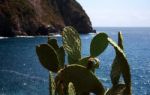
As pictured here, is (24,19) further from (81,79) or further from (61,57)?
(81,79)

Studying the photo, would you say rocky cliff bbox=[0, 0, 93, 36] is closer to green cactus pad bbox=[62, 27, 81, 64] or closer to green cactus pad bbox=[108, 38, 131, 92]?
green cactus pad bbox=[62, 27, 81, 64]

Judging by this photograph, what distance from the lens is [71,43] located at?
618cm

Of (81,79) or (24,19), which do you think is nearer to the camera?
(81,79)

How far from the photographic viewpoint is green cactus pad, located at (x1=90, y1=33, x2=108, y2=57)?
640cm

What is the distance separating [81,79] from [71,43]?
2.00 feet

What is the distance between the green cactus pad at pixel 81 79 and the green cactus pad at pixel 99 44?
1.98 feet

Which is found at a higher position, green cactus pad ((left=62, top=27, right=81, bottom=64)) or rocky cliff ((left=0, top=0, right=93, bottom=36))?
green cactus pad ((left=62, top=27, right=81, bottom=64))

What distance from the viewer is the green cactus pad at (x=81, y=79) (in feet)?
19.1

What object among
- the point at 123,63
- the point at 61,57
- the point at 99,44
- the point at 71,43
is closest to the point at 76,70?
the point at 71,43

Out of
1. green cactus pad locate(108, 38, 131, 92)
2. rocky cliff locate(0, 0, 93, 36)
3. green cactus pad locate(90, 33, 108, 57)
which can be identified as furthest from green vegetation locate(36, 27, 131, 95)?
rocky cliff locate(0, 0, 93, 36)

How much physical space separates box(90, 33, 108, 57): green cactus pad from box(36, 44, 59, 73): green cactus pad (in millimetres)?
608

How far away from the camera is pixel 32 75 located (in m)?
66.0

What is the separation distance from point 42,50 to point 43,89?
150ft

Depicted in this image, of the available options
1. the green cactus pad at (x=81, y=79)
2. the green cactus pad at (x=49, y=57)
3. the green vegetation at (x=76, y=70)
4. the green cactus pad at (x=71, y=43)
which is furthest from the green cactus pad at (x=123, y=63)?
the green cactus pad at (x=49, y=57)
